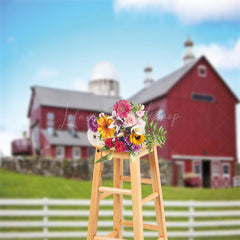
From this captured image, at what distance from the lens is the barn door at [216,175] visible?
4.68 metres

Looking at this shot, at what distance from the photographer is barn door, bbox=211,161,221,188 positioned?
4.68m

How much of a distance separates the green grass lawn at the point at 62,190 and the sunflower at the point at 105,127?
2969mm

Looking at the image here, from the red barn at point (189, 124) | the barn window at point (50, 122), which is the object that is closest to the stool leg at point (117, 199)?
the red barn at point (189, 124)

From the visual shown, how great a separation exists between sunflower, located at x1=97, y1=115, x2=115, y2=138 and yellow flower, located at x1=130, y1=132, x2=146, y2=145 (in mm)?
85

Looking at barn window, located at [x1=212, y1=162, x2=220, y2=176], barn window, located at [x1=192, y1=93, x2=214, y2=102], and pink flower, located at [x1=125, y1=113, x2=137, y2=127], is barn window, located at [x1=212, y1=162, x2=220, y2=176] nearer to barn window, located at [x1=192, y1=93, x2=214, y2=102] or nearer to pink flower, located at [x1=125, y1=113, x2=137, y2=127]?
barn window, located at [x1=192, y1=93, x2=214, y2=102]

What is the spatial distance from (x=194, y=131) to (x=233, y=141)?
740 millimetres

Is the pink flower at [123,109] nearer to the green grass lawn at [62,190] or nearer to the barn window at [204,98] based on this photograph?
the green grass lawn at [62,190]

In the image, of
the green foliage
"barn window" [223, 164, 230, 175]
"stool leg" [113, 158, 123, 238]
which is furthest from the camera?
"barn window" [223, 164, 230, 175]

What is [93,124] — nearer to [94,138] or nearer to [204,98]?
[94,138]

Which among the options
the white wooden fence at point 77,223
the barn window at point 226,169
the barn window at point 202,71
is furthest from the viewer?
the barn window at point 202,71

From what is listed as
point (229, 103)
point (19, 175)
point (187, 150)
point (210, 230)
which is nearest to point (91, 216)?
point (210, 230)

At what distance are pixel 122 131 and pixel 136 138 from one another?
0.22 feet

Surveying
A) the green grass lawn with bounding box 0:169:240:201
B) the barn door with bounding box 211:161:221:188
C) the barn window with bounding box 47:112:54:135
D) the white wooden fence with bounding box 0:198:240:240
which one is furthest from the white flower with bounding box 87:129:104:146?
the barn door with bounding box 211:161:221:188

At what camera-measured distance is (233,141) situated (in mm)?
4801
